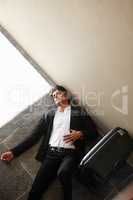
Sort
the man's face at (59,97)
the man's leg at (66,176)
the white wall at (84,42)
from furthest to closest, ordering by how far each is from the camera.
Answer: the man's face at (59,97) < the man's leg at (66,176) < the white wall at (84,42)

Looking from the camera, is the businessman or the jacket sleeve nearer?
the businessman

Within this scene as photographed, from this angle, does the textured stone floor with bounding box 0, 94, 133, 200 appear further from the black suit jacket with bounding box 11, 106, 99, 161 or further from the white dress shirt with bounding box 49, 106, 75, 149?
the white dress shirt with bounding box 49, 106, 75, 149

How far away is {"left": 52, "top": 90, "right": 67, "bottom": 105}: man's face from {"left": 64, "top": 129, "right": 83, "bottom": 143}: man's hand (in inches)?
13.0

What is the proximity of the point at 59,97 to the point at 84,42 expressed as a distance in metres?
0.64

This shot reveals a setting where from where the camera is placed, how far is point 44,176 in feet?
8.04

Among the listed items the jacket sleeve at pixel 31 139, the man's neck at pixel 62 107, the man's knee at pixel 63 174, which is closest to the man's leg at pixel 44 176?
the man's knee at pixel 63 174

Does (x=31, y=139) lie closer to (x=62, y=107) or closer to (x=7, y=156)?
(x=7, y=156)

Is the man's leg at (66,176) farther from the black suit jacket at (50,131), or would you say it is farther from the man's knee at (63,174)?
the black suit jacket at (50,131)

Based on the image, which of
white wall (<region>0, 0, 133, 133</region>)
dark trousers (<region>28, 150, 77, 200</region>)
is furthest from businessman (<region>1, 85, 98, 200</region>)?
white wall (<region>0, 0, 133, 133</region>)

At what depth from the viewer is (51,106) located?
2939mm

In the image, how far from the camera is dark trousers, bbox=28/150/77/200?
7.73 feet

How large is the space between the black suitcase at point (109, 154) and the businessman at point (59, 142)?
0.58 ft

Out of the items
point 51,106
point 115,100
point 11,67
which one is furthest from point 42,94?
point 115,100

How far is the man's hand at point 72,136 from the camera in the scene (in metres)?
2.55
